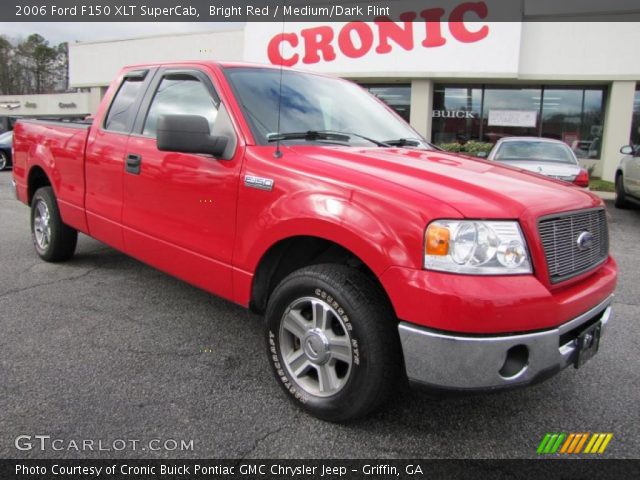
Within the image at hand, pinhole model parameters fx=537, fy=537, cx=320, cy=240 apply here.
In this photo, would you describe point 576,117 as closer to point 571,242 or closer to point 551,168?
point 551,168

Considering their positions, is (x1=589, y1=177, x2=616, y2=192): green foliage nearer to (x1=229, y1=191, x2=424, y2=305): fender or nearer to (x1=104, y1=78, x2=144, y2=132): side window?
(x1=104, y1=78, x2=144, y2=132): side window

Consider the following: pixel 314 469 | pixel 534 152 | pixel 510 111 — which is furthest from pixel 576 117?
pixel 314 469

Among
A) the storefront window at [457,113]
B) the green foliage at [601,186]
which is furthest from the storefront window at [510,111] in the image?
the green foliage at [601,186]

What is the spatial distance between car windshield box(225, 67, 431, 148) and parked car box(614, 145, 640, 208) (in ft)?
25.5

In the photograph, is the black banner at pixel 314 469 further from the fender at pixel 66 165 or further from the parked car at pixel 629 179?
the parked car at pixel 629 179

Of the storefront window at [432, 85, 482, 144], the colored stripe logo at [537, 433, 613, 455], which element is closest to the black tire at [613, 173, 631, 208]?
the storefront window at [432, 85, 482, 144]

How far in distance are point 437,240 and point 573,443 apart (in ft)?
4.21

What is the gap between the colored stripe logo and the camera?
255 centimetres

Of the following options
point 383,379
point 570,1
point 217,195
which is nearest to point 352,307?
point 383,379

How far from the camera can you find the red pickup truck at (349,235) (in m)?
2.23

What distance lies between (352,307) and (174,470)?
1.05 m

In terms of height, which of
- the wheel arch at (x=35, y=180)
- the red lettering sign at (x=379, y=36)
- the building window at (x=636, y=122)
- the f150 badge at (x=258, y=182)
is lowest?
the wheel arch at (x=35, y=180)

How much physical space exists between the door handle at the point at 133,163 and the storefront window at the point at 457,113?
16699 mm

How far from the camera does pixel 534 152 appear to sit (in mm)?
9977
